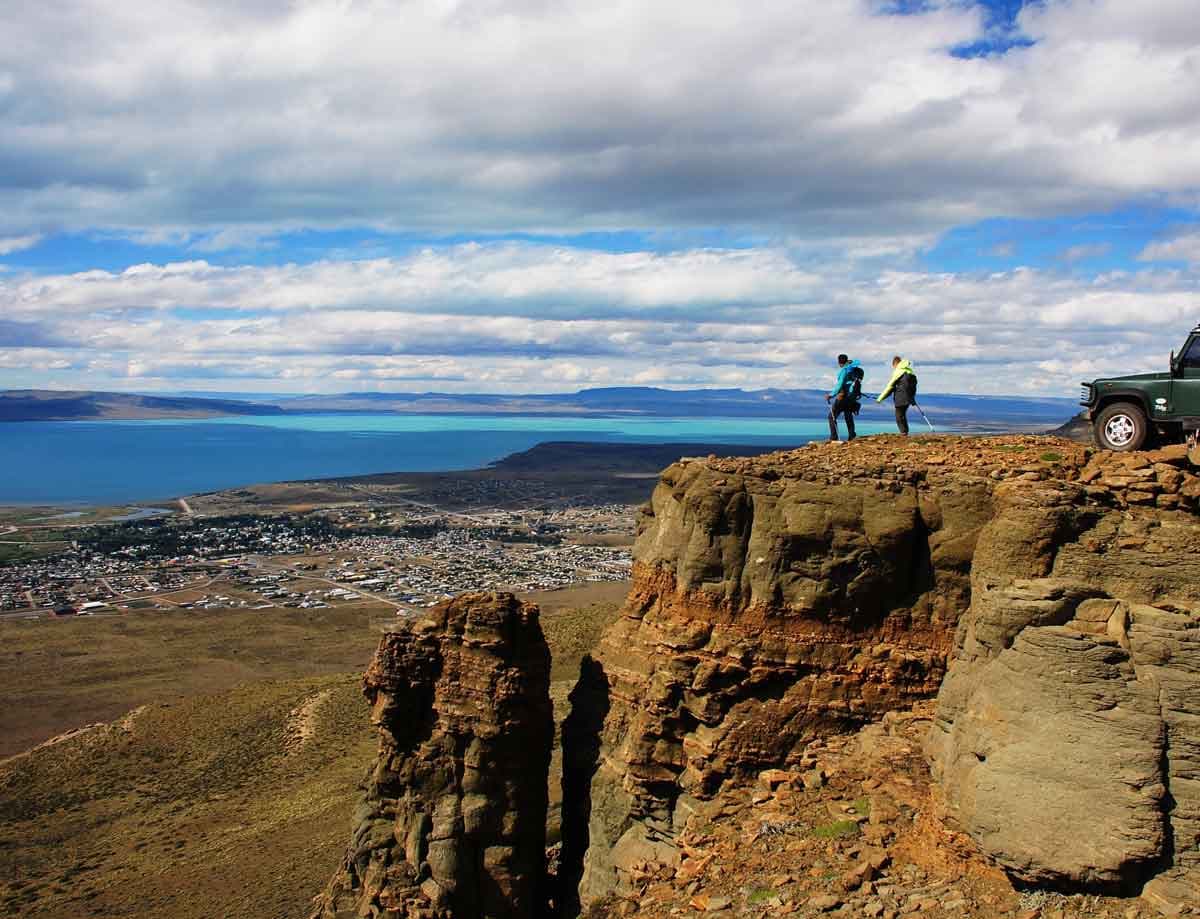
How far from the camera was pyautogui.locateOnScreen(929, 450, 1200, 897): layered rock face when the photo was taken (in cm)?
1259

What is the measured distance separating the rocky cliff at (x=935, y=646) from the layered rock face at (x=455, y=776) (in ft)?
3.87

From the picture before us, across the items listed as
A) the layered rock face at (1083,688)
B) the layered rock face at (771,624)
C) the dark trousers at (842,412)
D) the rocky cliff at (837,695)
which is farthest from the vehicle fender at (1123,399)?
the layered rock face at (771,624)

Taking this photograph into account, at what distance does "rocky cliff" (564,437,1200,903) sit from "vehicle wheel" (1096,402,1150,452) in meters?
2.23

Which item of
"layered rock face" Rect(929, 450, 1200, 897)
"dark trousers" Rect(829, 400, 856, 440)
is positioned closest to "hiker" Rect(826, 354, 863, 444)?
"dark trousers" Rect(829, 400, 856, 440)

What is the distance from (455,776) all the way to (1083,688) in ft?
41.6

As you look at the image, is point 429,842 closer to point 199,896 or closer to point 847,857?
point 847,857

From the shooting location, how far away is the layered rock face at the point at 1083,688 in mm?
12594

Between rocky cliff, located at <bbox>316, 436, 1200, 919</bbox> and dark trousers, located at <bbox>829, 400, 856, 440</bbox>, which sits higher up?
dark trousers, located at <bbox>829, 400, 856, 440</bbox>

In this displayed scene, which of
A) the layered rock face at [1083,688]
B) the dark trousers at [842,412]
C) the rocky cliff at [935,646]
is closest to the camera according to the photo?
the layered rock face at [1083,688]

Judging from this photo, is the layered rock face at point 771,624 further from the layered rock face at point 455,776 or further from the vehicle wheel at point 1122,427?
the vehicle wheel at point 1122,427

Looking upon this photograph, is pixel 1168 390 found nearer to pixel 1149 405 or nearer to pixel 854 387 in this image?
pixel 1149 405

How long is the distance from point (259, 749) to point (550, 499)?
146 m

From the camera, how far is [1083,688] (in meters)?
13.2

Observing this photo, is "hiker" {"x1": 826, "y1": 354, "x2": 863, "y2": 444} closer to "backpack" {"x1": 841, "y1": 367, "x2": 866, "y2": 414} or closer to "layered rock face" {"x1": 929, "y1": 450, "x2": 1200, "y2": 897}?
"backpack" {"x1": 841, "y1": 367, "x2": 866, "y2": 414}
